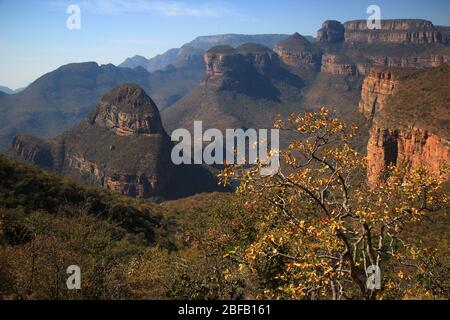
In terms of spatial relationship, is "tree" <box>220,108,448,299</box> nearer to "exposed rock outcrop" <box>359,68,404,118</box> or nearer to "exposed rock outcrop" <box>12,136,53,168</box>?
"exposed rock outcrop" <box>359,68,404,118</box>

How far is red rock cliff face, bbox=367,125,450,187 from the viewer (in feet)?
167

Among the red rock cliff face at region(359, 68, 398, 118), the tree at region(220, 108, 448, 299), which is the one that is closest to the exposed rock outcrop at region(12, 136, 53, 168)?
the red rock cliff face at region(359, 68, 398, 118)

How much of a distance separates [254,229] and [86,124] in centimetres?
12337

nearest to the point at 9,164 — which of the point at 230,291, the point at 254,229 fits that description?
the point at 254,229

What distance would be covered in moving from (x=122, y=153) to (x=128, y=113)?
11939mm

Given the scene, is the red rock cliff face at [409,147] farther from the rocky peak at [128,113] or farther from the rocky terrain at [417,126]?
the rocky peak at [128,113]

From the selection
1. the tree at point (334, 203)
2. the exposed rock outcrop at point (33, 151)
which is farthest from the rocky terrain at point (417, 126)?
the exposed rock outcrop at point (33, 151)

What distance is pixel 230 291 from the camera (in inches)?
570

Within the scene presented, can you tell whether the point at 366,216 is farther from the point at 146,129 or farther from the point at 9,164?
the point at 146,129

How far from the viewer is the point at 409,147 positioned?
5738cm

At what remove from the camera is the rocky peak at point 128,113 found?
4469 inches

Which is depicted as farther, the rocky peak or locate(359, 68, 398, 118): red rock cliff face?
the rocky peak

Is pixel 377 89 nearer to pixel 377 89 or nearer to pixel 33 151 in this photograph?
pixel 377 89

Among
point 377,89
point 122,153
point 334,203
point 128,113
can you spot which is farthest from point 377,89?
point 334,203
